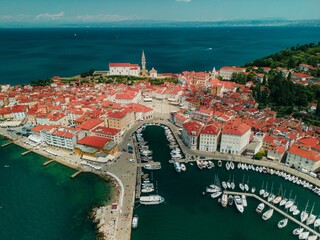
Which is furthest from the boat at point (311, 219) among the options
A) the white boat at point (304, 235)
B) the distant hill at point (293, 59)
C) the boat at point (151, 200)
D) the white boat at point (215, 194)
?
the distant hill at point (293, 59)

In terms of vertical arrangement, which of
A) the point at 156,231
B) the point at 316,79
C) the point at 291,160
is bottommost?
the point at 156,231

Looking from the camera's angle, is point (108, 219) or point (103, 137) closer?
point (108, 219)

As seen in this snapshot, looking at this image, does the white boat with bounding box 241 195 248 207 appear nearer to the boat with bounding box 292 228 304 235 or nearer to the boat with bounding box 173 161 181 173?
the boat with bounding box 292 228 304 235

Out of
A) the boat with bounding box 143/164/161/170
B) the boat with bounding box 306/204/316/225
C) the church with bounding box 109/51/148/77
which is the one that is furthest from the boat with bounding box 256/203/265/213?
the church with bounding box 109/51/148/77

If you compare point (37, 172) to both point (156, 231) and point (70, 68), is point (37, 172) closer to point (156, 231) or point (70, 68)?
point (156, 231)

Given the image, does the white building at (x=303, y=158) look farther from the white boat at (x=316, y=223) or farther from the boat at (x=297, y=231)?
the boat at (x=297, y=231)

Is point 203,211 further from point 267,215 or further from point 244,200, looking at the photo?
point 267,215

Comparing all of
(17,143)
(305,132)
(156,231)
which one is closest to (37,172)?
(17,143)

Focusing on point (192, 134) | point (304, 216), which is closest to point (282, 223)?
point (304, 216)
